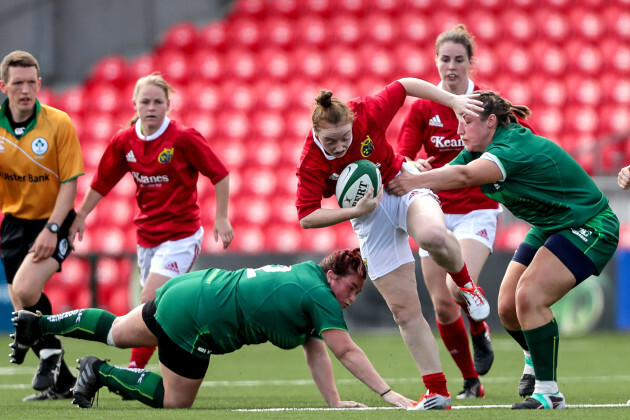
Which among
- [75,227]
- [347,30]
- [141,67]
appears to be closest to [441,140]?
[75,227]

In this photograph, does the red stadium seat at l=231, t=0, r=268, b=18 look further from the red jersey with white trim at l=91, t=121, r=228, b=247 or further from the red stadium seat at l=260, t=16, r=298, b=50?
the red jersey with white trim at l=91, t=121, r=228, b=247

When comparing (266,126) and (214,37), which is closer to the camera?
(266,126)

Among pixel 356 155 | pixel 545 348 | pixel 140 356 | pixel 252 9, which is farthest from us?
pixel 252 9

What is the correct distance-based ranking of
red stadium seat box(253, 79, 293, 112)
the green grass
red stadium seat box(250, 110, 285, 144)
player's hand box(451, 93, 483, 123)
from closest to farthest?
the green grass
player's hand box(451, 93, 483, 123)
red stadium seat box(250, 110, 285, 144)
red stadium seat box(253, 79, 293, 112)

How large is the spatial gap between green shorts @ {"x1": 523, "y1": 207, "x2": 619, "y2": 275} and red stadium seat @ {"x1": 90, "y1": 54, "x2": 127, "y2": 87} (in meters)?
12.1

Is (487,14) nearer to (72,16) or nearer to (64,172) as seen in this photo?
(72,16)

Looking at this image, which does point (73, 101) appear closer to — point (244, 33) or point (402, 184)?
point (244, 33)

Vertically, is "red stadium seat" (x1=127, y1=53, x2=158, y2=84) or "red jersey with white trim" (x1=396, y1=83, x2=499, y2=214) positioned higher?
"red stadium seat" (x1=127, y1=53, x2=158, y2=84)

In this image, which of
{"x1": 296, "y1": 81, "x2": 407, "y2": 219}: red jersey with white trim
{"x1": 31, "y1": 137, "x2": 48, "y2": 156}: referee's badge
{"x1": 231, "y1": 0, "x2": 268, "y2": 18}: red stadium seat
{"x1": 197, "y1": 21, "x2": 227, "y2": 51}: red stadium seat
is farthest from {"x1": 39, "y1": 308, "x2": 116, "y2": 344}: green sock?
{"x1": 231, "y1": 0, "x2": 268, "y2": 18}: red stadium seat

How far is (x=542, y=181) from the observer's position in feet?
17.2

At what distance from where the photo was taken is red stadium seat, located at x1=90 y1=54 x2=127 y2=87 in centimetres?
1631

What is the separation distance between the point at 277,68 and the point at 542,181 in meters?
11.2

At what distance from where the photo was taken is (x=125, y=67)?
16.6 m

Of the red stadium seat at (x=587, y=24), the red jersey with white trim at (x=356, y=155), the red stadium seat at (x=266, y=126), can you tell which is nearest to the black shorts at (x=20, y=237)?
the red jersey with white trim at (x=356, y=155)
